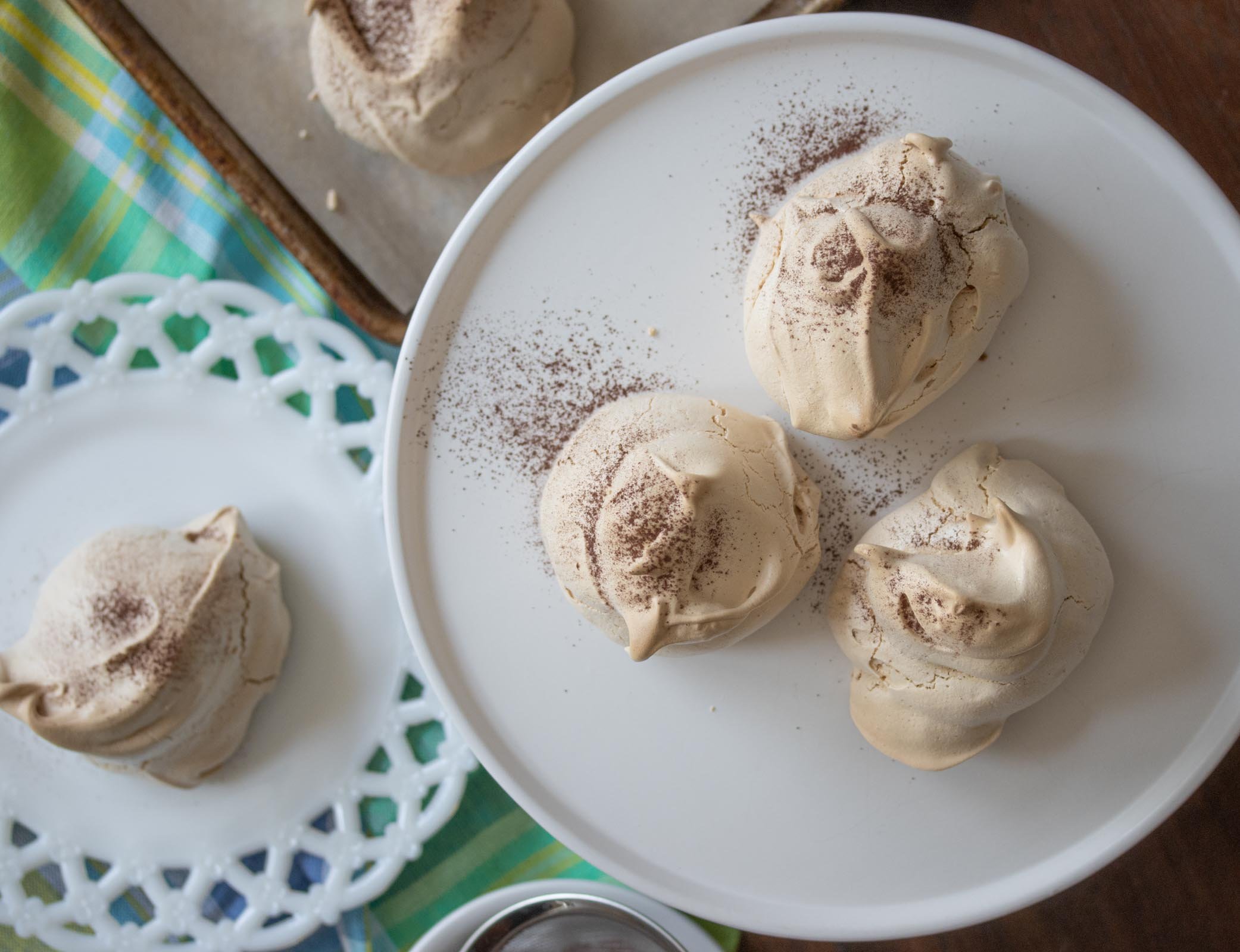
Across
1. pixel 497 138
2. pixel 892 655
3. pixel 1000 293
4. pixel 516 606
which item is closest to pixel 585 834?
pixel 516 606

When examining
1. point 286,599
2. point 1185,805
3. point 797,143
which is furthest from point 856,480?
point 286,599

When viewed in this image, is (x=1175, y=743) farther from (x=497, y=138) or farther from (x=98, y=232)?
(x=98, y=232)

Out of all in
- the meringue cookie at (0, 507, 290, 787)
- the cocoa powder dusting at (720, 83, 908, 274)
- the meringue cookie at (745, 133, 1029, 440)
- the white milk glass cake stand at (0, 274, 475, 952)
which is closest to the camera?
the meringue cookie at (745, 133, 1029, 440)

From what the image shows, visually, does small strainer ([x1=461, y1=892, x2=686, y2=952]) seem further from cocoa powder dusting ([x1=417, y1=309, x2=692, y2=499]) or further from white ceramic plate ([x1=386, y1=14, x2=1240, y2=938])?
cocoa powder dusting ([x1=417, y1=309, x2=692, y2=499])

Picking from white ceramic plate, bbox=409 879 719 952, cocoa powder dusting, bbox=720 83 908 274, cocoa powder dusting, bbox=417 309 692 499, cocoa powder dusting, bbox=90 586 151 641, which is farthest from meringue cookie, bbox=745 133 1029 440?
cocoa powder dusting, bbox=90 586 151 641

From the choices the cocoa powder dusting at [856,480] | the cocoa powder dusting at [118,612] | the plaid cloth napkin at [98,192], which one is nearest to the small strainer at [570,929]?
the plaid cloth napkin at [98,192]
